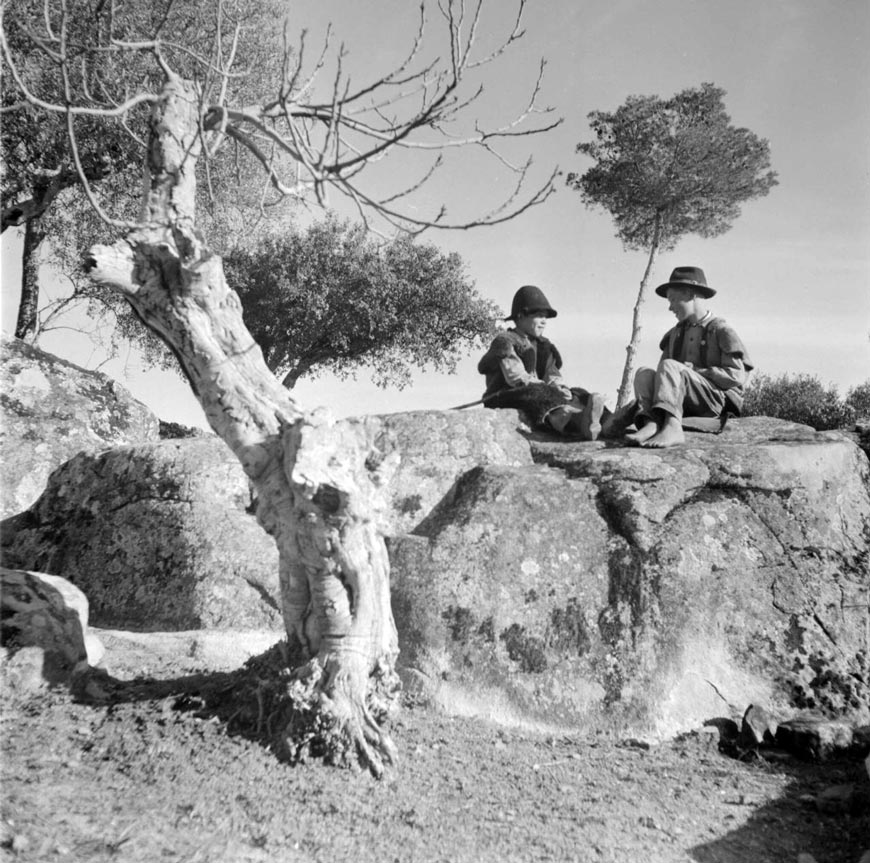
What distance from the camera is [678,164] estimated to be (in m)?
21.7

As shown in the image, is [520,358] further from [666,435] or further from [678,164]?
[678,164]

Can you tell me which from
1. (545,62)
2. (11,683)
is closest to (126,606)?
(11,683)

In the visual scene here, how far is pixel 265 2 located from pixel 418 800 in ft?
68.1

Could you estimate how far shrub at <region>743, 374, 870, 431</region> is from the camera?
2538 cm

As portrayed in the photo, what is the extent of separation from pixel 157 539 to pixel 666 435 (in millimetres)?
4978

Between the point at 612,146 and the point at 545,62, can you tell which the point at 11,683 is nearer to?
the point at 545,62

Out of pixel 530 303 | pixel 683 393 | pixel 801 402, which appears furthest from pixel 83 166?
pixel 801 402

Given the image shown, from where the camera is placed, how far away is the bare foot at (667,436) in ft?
24.7

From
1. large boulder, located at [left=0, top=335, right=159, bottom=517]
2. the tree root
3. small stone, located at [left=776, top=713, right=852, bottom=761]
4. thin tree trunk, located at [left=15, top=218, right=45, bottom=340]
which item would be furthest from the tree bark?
thin tree trunk, located at [left=15, top=218, right=45, bottom=340]

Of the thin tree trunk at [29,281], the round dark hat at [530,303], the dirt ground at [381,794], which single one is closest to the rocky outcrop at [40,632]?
the dirt ground at [381,794]

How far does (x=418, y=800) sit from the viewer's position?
416 centimetres

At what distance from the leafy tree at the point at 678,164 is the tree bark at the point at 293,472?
1732 cm

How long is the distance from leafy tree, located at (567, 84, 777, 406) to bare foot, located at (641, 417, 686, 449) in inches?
546

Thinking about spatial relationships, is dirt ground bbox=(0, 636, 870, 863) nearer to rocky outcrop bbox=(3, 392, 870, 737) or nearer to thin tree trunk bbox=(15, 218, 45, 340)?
rocky outcrop bbox=(3, 392, 870, 737)
